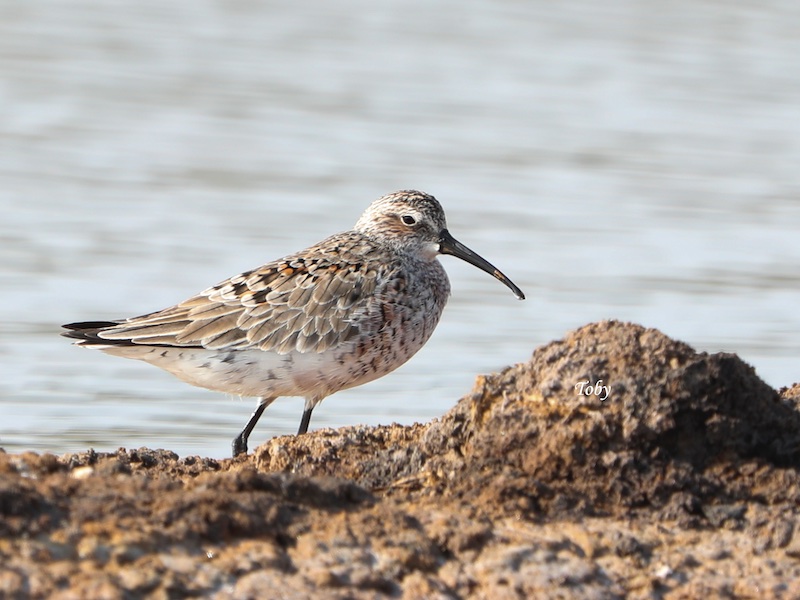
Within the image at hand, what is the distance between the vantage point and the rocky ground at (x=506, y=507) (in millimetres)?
4336

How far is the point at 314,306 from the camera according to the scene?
Result: 7.46m

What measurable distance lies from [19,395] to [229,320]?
75.2 inches

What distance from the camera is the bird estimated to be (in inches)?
290

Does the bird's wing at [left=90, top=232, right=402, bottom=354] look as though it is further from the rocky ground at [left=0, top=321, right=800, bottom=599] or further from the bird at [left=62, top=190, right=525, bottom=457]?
the rocky ground at [left=0, top=321, right=800, bottom=599]

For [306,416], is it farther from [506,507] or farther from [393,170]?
[393,170]

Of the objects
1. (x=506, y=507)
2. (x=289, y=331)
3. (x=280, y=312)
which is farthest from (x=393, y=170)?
(x=506, y=507)

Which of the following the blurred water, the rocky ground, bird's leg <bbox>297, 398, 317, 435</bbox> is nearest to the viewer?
the rocky ground

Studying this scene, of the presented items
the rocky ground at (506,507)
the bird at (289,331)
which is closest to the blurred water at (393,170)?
the bird at (289,331)

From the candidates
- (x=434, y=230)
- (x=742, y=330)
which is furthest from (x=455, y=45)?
(x=434, y=230)

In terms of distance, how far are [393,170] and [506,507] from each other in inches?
350

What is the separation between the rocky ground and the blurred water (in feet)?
10.4

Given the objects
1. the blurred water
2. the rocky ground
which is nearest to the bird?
the blurred water

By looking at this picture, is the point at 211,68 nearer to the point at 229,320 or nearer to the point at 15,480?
the point at 229,320

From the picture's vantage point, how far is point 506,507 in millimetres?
4902
